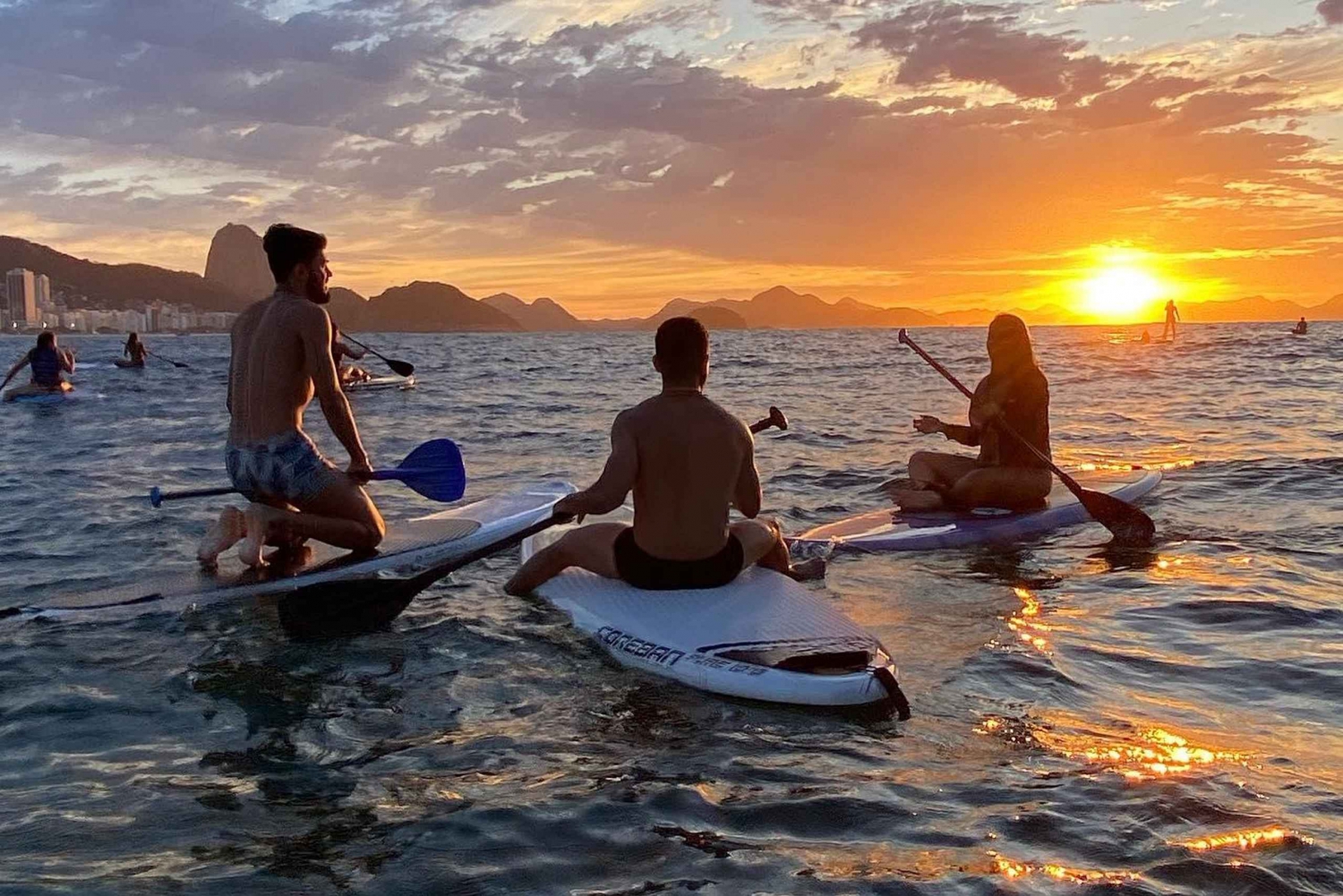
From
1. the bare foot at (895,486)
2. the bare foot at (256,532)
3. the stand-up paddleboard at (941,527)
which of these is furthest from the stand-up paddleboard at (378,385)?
the bare foot at (256,532)

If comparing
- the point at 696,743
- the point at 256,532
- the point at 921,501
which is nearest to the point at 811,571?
the point at 921,501

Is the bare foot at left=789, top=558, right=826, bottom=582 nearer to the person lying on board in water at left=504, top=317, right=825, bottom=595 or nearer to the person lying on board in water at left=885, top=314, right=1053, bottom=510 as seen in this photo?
the person lying on board in water at left=504, top=317, right=825, bottom=595

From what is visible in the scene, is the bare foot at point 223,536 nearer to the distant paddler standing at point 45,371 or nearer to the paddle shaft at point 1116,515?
the paddle shaft at point 1116,515

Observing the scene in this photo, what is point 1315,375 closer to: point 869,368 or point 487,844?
point 869,368

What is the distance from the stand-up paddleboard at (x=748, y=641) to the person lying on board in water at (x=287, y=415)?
1.63 m

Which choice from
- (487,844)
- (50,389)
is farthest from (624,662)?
(50,389)

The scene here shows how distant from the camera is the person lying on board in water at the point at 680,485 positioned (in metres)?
5.62

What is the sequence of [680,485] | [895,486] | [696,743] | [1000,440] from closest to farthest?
[696,743], [680,485], [1000,440], [895,486]

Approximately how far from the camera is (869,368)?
39906 mm

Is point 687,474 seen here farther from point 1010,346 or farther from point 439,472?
point 1010,346

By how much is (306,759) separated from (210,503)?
7140 millimetres

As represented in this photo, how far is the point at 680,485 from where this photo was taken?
5.74 meters

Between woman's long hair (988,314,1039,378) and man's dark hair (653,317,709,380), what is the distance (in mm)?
3982

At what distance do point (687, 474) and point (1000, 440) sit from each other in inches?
182
